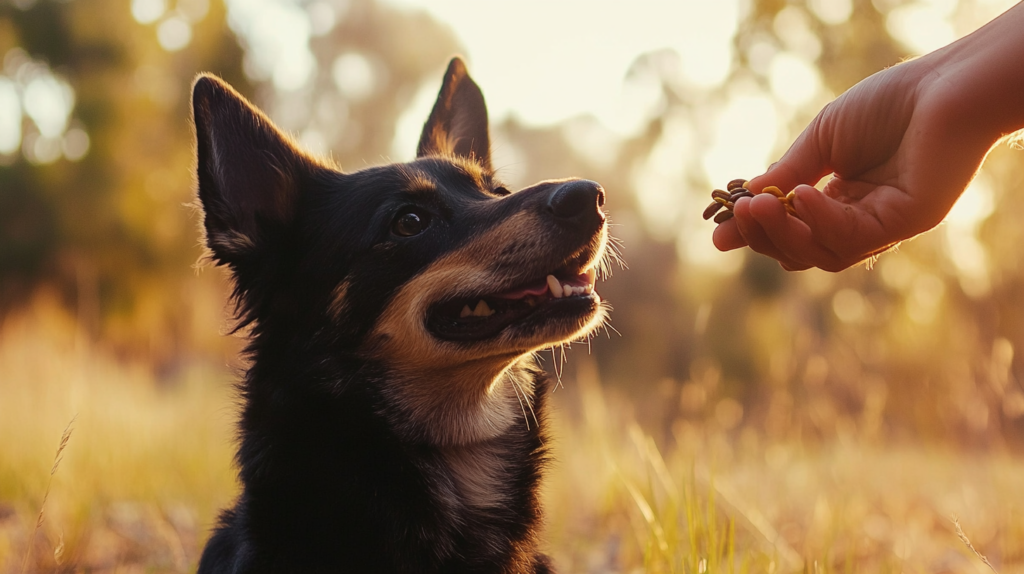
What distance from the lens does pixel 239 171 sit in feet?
8.70

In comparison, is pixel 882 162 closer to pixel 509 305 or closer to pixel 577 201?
pixel 577 201

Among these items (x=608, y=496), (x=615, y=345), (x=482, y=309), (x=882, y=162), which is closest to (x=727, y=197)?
(x=882, y=162)

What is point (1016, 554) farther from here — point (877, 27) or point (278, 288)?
point (877, 27)

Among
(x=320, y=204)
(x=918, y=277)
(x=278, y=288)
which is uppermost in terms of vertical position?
(x=320, y=204)

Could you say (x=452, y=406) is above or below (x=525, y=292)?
below

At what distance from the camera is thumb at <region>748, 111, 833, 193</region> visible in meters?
2.40

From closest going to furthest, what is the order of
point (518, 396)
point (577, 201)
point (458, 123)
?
point (577, 201)
point (518, 396)
point (458, 123)

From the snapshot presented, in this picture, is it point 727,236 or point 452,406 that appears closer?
point 727,236

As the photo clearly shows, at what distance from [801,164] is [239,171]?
2081 mm

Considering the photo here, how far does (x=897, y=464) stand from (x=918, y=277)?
6.83 meters

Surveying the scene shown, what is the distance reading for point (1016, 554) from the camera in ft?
12.9

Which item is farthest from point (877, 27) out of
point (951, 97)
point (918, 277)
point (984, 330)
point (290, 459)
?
point (290, 459)

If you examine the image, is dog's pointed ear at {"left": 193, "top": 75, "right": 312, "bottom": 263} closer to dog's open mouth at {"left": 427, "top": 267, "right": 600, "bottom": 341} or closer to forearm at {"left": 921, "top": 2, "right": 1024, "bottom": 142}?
dog's open mouth at {"left": 427, "top": 267, "right": 600, "bottom": 341}

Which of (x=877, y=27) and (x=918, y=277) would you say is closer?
(x=918, y=277)
